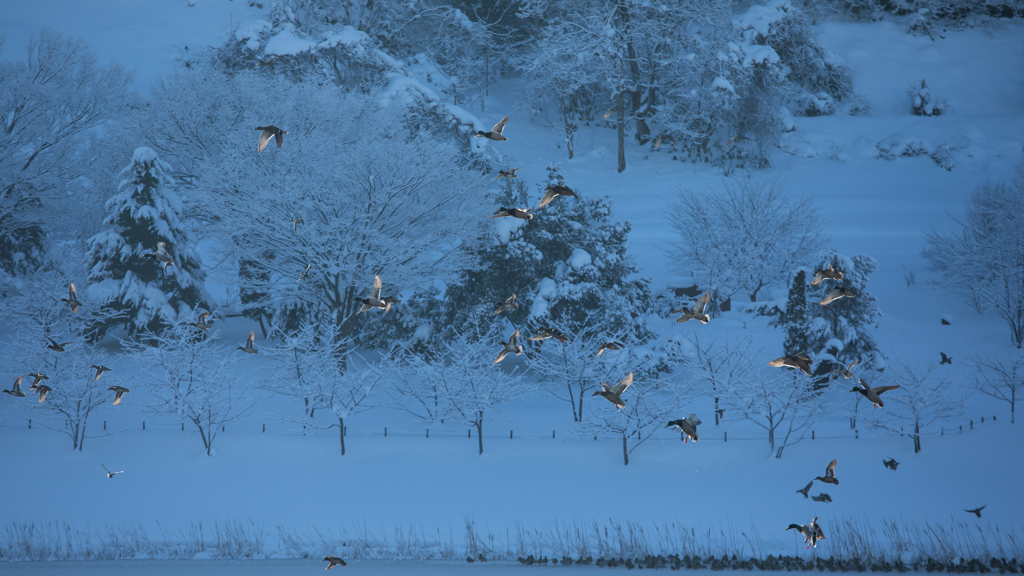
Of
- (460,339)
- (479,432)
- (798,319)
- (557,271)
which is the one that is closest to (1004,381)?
(798,319)

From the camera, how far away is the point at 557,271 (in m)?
23.9

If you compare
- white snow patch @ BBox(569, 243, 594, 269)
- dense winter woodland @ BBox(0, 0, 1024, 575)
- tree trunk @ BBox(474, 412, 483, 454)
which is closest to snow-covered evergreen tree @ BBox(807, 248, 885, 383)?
dense winter woodland @ BBox(0, 0, 1024, 575)

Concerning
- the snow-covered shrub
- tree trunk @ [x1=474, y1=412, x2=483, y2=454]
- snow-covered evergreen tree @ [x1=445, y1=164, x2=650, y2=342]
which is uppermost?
the snow-covered shrub

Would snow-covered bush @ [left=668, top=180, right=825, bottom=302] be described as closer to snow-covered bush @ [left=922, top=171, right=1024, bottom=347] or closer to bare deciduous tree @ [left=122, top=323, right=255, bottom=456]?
snow-covered bush @ [left=922, top=171, right=1024, bottom=347]

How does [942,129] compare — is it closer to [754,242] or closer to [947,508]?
[754,242]

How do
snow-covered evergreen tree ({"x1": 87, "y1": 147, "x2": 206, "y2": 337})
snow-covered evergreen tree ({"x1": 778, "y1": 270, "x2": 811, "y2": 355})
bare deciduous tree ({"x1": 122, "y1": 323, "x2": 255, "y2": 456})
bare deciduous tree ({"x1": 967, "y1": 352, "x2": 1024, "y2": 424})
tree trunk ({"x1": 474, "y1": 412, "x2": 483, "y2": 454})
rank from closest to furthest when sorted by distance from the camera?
bare deciduous tree ({"x1": 122, "y1": 323, "x2": 255, "y2": 456}) < tree trunk ({"x1": 474, "y1": 412, "x2": 483, "y2": 454}) < bare deciduous tree ({"x1": 967, "y1": 352, "x2": 1024, "y2": 424}) < snow-covered evergreen tree ({"x1": 778, "y1": 270, "x2": 811, "y2": 355}) < snow-covered evergreen tree ({"x1": 87, "y1": 147, "x2": 206, "y2": 337})

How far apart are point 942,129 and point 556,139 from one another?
2266 cm

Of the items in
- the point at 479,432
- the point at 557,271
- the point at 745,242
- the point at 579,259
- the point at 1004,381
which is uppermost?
the point at 745,242

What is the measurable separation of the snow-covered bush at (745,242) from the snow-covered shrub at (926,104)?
20.4 m

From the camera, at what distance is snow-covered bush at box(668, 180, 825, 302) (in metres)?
29.9

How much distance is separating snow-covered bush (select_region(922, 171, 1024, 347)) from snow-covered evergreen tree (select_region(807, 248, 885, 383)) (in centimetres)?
834

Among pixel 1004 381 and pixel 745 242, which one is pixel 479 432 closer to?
pixel 1004 381

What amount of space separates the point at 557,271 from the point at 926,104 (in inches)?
1351

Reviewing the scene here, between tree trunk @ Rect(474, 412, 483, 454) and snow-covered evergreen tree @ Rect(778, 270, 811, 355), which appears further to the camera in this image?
snow-covered evergreen tree @ Rect(778, 270, 811, 355)
